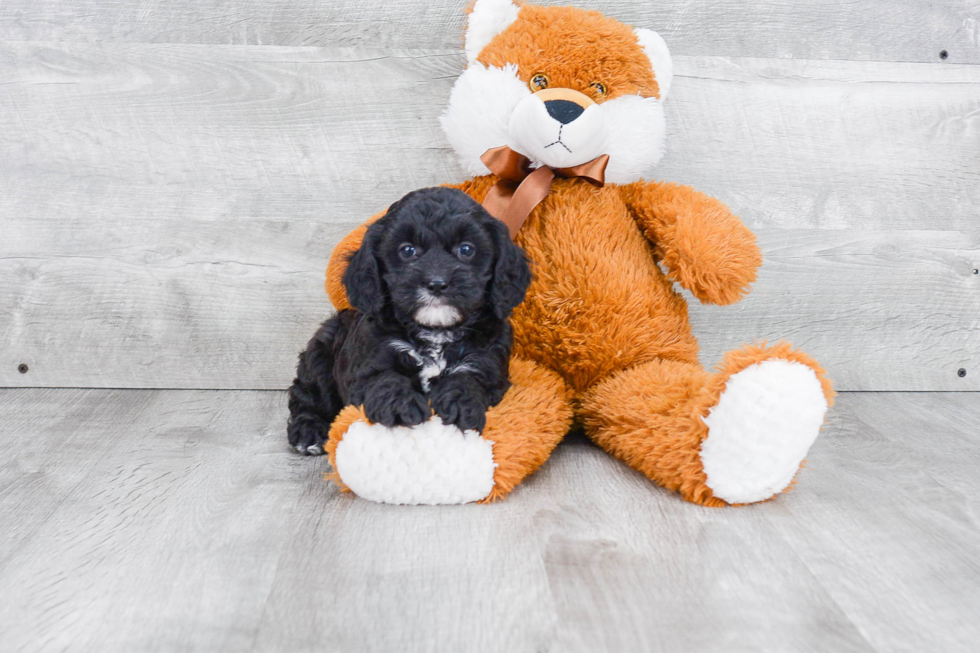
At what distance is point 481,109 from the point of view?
5.66ft

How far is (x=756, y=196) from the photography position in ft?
7.13

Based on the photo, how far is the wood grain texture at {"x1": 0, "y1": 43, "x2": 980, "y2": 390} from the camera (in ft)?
6.91

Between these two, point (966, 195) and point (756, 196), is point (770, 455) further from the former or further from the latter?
point (966, 195)

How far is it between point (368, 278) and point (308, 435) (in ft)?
1.54

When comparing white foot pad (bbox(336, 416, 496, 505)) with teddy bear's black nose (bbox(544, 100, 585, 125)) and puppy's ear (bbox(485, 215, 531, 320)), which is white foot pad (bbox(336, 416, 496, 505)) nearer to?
puppy's ear (bbox(485, 215, 531, 320))

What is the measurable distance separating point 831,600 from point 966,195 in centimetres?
159

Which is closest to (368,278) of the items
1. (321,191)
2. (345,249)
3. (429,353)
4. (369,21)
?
(429,353)

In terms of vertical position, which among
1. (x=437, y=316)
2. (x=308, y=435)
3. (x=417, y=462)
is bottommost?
(x=308, y=435)

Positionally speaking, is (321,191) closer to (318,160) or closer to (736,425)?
(318,160)

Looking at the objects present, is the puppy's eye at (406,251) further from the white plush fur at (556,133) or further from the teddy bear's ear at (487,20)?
the teddy bear's ear at (487,20)

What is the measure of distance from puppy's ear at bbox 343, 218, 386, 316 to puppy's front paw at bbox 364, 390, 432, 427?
6.9 inches

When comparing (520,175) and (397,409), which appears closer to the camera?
(397,409)

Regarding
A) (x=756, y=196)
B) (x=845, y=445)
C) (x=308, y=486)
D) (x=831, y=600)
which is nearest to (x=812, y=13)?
(x=756, y=196)

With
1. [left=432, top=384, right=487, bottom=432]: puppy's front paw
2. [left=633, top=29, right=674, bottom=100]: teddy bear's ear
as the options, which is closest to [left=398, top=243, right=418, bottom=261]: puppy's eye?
[left=432, top=384, right=487, bottom=432]: puppy's front paw
